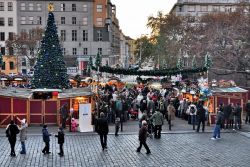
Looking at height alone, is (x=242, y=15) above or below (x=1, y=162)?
above

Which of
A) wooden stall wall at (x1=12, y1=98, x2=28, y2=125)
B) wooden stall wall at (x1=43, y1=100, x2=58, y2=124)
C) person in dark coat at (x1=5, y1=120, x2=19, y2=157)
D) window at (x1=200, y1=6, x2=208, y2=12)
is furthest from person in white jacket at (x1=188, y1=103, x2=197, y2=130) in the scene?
window at (x1=200, y1=6, x2=208, y2=12)

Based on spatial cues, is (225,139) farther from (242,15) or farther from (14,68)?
(14,68)

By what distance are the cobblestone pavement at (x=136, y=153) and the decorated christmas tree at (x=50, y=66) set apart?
39.1 feet

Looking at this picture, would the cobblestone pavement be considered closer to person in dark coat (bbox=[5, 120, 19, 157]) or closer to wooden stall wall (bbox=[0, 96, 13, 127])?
person in dark coat (bbox=[5, 120, 19, 157])

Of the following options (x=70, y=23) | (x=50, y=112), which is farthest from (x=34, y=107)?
(x=70, y=23)

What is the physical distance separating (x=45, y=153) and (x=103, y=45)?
76392 mm

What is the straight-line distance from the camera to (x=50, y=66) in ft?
116

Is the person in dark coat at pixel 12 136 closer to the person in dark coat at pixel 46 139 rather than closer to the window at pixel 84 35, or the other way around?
the person in dark coat at pixel 46 139

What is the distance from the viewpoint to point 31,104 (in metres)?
27.3

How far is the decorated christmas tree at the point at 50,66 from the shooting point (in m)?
35.2

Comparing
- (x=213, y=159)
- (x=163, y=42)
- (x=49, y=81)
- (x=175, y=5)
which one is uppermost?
(x=175, y=5)

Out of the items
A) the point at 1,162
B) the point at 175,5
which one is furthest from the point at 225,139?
the point at 175,5

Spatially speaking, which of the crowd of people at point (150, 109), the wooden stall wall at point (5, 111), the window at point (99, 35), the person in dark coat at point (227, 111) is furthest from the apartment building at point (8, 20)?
the person in dark coat at point (227, 111)

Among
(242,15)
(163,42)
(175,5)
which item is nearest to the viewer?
(242,15)
